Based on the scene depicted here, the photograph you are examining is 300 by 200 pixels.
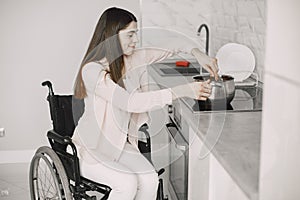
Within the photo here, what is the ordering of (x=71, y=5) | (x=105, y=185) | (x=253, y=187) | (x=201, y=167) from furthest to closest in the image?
(x=71, y=5)
(x=105, y=185)
(x=201, y=167)
(x=253, y=187)

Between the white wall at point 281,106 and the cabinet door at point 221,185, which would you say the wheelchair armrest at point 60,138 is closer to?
the cabinet door at point 221,185

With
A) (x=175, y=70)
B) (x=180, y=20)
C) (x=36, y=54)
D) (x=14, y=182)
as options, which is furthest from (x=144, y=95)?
(x=36, y=54)

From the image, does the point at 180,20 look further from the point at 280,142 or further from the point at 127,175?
the point at 280,142

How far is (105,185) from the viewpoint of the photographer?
2115 mm

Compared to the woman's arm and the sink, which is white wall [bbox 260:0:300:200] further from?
the sink

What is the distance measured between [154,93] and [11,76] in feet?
6.64

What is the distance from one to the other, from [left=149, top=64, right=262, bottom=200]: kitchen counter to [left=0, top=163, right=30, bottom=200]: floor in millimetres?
1471

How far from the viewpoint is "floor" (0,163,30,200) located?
3143 millimetres

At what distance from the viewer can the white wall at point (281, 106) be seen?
3.36ft

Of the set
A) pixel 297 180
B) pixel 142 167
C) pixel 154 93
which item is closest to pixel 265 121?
pixel 297 180

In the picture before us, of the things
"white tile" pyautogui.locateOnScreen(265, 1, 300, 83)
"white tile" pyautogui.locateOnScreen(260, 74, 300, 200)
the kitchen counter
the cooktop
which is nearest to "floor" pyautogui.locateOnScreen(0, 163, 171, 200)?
the cooktop

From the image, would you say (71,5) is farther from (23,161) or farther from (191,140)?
(191,140)

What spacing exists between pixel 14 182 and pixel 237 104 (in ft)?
6.33

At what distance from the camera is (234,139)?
1628 millimetres
